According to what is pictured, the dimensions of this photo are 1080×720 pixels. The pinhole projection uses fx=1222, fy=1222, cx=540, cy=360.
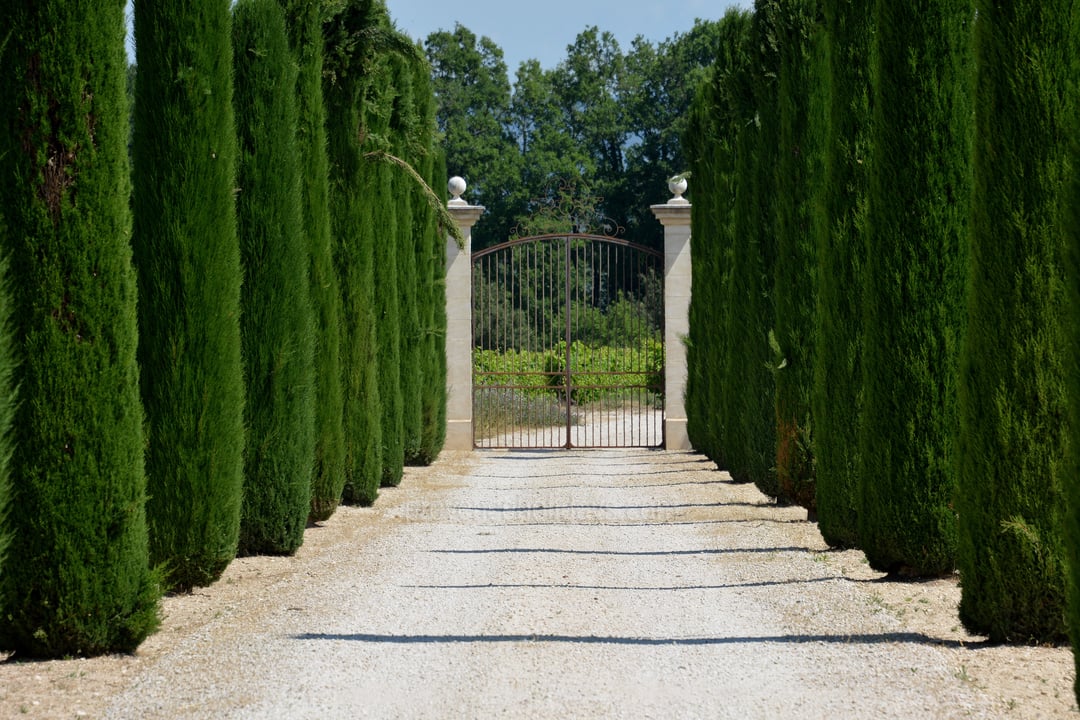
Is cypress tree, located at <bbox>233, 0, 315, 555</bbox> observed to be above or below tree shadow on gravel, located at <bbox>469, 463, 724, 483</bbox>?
above

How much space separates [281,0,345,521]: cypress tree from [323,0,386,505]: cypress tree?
81cm

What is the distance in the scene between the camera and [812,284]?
10.8 metres

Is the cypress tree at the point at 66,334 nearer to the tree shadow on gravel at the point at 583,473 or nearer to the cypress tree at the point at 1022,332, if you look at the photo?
the cypress tree at the point at 1022,332

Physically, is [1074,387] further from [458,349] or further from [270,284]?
[458,349]

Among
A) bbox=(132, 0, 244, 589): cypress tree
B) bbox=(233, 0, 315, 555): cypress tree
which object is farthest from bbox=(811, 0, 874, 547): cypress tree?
bbox=(132, 0, 244, 589): cypress tree

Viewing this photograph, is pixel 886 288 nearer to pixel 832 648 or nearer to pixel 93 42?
pixel 832 648

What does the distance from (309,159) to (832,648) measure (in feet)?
20.6

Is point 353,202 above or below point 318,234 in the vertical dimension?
above

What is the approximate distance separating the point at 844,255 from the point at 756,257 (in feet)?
13.2

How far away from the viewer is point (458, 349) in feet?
66.5

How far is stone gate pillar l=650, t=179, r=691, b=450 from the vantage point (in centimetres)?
2005

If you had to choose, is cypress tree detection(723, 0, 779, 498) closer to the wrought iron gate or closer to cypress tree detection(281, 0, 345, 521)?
the wrought iron gate

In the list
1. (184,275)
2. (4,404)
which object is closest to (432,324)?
(184,275)

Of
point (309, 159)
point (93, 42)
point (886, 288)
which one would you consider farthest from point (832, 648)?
point (309, 159)
